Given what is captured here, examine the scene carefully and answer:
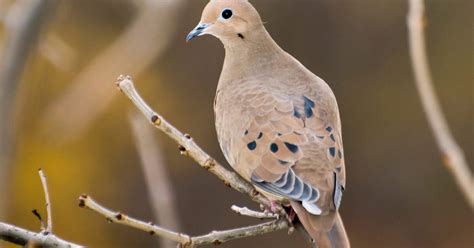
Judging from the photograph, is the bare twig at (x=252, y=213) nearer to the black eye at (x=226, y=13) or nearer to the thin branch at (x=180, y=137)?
the thin branch at (x=180, y=137)

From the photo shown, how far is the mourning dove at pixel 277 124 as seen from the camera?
12.4 feet

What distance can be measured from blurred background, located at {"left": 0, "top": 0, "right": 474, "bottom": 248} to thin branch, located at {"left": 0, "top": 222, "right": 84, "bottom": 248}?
308 inches

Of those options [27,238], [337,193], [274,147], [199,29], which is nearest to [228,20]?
[199,29]

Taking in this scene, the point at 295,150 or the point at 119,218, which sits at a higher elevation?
the point at 295,150

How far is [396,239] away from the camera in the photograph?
11.3m

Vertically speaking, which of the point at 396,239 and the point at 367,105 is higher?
the point at 367,105

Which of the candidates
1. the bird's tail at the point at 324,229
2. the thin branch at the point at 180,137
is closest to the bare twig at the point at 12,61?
the thin branch at the point at 180,137

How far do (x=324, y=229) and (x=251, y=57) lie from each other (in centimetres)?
117

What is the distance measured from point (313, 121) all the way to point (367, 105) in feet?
25.1

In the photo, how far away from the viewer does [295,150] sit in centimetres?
396

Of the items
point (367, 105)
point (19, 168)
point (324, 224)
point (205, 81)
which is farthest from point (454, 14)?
point (324, 224)

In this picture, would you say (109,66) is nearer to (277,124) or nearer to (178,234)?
(277,124)

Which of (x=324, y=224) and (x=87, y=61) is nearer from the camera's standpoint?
(x=324, y=224)

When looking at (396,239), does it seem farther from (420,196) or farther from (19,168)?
(19,168)
